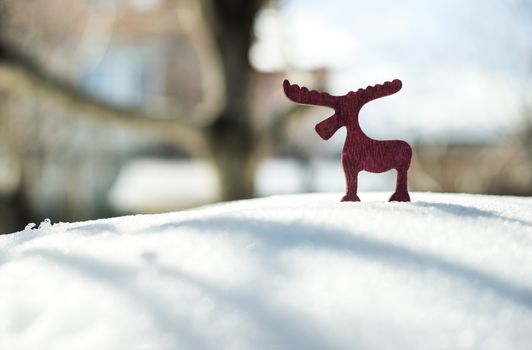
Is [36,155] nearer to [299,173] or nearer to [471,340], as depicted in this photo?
[299,173]

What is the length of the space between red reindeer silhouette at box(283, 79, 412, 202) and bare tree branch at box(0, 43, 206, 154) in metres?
4.01

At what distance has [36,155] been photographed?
8.88 m

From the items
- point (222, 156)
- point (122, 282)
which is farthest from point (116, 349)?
point (222, 156)

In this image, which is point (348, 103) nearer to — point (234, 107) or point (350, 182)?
point (350, 182)

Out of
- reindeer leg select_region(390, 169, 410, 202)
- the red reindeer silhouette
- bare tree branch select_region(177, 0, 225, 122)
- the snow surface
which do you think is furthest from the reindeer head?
bare tree branch select_region(177, 0, 225, 122)

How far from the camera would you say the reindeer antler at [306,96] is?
5.49 feet

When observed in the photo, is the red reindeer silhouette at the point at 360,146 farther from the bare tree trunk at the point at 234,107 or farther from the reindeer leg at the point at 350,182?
the bare tree trunk at the point at 234,107

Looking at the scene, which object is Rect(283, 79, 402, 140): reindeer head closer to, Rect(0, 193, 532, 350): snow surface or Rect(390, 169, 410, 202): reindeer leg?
Rect(390, 169, 410, 202): reindeer leg

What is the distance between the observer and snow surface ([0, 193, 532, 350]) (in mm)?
978

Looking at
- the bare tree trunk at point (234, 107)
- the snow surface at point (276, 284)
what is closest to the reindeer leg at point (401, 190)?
the snow surface at point (276, 284)

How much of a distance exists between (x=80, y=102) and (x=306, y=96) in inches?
169

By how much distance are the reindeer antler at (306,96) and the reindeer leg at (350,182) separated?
16 centimetres

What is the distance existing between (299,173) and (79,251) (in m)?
12.5

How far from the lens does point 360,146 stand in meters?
1.75
